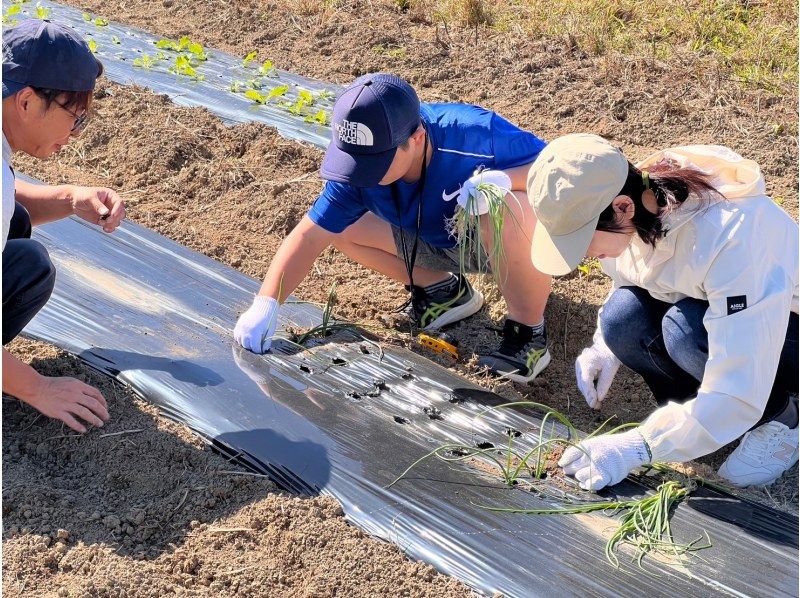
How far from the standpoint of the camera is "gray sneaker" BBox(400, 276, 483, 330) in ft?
10.1

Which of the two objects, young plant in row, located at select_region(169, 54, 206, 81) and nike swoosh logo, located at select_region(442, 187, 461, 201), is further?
young plant in row, located at select_region(169, 54, 206, 81)

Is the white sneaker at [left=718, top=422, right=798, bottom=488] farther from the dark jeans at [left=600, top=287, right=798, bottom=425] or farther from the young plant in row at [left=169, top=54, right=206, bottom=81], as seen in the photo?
the young plant in row at [left=169, top=54, right=206, bottom=81]

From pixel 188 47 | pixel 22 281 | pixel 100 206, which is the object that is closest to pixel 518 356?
pixel 100 206

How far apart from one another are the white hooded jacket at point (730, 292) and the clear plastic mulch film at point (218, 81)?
7.49 ft

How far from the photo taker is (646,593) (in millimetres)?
1875

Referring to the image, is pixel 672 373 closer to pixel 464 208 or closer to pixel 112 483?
pixel 464 208

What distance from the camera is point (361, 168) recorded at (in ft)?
8.23

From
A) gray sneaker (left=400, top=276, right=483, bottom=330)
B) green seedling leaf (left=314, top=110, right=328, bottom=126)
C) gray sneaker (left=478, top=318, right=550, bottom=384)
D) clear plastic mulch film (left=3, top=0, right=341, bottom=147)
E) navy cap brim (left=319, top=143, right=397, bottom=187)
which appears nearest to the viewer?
navy cap brim (left=319, top=143, right=397, bottom=187)

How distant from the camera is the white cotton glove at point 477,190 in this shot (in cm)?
262

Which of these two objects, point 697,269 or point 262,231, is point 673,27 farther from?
point 697,269

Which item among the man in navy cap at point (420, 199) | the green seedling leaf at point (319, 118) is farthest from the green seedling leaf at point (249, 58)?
the man in navy cap at point (420, 199)

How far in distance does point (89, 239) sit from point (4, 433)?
1.01 metres

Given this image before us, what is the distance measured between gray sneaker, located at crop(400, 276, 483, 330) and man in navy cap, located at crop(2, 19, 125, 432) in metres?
1.10

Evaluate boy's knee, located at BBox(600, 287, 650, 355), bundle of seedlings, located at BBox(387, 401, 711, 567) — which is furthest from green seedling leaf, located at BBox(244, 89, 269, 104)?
bundle of seedlings, located at BBox(387, 401, 711, 567)
